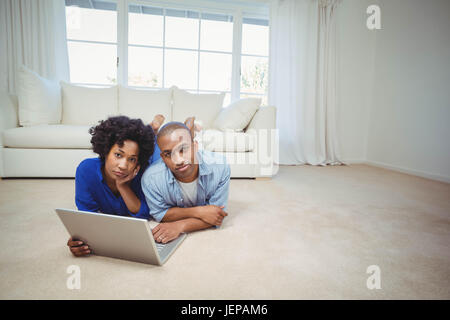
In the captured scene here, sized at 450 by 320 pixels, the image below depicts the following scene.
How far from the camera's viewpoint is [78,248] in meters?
0.94

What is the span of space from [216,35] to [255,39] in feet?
1.84

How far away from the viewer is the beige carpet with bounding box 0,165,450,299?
0.79 meters

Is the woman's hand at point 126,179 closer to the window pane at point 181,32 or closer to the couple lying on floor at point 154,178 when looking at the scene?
the couple lying on floor at point 154,178

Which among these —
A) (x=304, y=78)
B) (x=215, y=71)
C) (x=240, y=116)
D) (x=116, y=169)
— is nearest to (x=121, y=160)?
(x=116, y=169)

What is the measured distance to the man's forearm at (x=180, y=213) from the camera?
124cm

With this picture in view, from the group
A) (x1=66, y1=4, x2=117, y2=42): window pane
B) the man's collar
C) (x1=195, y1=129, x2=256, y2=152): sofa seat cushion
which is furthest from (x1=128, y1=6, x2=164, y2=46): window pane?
the man's collar

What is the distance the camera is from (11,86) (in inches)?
117

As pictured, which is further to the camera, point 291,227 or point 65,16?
point 65,16

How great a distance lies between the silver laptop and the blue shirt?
0.82ft

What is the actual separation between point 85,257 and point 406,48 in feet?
12.4

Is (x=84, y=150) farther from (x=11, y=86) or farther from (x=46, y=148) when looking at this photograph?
(x=11, y=86)
